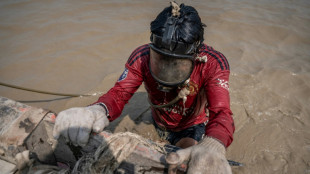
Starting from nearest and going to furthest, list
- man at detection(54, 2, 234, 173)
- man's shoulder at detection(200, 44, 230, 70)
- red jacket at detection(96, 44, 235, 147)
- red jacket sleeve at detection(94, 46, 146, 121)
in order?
man at detection(54, 2, 234, 173) → red jacket at detection(96, 44, 235, 147) → man's shoulder at detection(200, 44, 230, 70) → red jacket sleeve at detection(94, 46, 146, 121)

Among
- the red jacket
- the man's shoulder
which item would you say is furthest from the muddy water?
the man's shoulder

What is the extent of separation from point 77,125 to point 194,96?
125 cm

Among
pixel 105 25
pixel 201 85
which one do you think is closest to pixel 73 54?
pixel 105 25

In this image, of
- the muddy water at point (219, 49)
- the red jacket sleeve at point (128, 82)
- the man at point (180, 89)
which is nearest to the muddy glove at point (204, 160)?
the man at point (180, 89)

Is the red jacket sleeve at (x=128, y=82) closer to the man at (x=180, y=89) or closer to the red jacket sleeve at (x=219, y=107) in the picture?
the man at (x=180, y=89)

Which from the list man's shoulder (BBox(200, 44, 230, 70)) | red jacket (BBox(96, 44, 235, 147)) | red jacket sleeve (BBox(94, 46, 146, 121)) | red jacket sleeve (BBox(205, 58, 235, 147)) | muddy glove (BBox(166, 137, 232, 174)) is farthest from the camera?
red jacket sleeve (BBox(94, 46, 146, 121))

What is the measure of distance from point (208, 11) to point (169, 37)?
570 centimetres

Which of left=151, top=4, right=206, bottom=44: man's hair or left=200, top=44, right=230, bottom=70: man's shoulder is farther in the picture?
left=200, top=44, right=230, bottom=70: man's shoulder

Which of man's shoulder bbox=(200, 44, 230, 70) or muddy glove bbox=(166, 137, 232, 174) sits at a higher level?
man's shoulder bbox=(200, 44, 230, 70)

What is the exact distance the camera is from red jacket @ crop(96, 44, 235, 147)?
5.79 feet

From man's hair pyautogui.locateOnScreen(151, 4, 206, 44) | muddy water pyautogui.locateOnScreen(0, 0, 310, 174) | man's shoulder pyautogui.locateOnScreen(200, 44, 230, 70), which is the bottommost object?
muddy water pyautogui.locateOnScreen(0, 0, 310, 174)

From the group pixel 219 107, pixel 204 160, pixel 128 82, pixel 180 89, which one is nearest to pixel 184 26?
pixel 180 89

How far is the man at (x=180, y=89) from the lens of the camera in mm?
1384

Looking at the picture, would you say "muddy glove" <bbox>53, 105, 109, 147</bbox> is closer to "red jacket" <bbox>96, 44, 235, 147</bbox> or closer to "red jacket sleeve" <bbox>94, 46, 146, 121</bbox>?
"red jacket" <bbox>96, 44, 235, 147</bbox>
